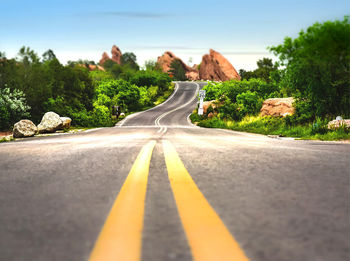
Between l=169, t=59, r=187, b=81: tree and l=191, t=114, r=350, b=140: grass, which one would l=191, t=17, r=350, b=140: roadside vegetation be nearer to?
l=191, t=114, r=350, b=140: grass

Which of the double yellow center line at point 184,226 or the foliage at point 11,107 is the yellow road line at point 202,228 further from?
the foliage at point 11,107

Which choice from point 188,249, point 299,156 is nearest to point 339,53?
point 299,156

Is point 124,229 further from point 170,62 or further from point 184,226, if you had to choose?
point 170,62

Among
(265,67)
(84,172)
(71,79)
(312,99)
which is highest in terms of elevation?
(265,67)

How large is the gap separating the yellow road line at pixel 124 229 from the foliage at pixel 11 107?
28.0 metres

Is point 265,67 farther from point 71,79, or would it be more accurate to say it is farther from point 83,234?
point 83,234

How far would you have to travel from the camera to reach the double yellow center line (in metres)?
1.35

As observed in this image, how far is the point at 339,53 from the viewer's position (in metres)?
17.1

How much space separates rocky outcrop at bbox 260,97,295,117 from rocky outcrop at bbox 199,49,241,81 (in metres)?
105

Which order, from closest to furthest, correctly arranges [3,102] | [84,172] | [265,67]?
[84,172]
[3,102]
[265,67]

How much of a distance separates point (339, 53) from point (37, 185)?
723 inches

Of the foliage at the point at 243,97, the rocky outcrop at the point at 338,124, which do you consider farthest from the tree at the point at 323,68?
the foliage at the point at 243,97

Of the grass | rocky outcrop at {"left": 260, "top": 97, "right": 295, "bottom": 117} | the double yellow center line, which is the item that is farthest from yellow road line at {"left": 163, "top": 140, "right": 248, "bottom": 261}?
rocky outcrop at {"left": 260, "top": 97, "right": 295, "bottom": 117}

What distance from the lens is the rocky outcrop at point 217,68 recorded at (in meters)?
128
